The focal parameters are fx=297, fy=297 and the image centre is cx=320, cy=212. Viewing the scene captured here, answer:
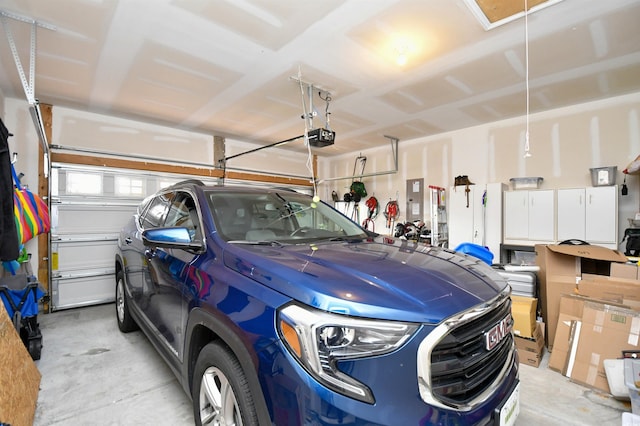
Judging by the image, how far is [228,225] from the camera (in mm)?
1835

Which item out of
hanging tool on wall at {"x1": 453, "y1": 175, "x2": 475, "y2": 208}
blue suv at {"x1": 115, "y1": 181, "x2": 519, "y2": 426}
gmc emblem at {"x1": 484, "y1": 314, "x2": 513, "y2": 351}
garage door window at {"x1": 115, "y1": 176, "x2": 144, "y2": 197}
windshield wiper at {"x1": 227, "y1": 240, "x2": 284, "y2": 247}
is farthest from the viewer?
hanging tool on wall at {"x1": 453, "y1": 175, "x2": 475, "y2": 208}

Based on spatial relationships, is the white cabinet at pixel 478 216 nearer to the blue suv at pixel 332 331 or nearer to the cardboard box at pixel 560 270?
the cardboard box at pixel 560 270

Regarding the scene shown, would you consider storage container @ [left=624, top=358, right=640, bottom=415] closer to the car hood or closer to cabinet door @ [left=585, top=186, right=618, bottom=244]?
the car hood

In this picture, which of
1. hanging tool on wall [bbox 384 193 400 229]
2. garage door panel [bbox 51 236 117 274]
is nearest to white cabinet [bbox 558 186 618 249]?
hanging tool on wall [bbox 384 193 400 229]

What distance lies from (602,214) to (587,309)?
2.39 meters

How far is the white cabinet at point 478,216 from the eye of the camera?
16.7ft

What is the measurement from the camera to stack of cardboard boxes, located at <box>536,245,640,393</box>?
2.46 meters

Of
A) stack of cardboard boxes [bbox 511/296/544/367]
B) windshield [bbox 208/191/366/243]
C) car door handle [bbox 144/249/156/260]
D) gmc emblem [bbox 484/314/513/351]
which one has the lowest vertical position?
stack of cardboard boxes [bbox 511/296/544/367]

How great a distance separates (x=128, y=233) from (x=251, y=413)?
9.23ft

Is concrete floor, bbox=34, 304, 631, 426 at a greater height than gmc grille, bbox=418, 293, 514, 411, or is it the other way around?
gmc grille, bbox=418, 293, 514, 411

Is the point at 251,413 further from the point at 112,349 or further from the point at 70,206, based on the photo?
the point at 70,206

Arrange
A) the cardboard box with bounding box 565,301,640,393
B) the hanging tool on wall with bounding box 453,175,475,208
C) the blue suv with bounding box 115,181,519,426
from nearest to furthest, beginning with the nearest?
the blue suv with bounding box 115,181,519,426, the cardboard box with bounding box 565,301,640,393, the hanging tool on wall with bounding box 453,175,475,208

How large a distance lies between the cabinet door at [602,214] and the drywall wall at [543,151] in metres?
0.22

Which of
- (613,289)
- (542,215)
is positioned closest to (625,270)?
(613,289)
